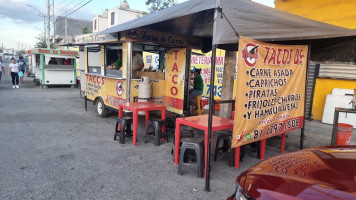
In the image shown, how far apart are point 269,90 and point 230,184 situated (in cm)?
150

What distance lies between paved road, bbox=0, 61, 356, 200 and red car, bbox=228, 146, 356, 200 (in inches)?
49.0

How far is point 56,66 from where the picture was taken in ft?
46.5

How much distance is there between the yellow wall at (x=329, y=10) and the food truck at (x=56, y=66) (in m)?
11.8

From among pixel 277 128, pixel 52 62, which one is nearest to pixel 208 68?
pixel 277 128

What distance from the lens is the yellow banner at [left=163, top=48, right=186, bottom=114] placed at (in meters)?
6.58

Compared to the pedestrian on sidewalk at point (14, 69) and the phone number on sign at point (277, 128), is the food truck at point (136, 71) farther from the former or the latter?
the pedestrian on sidewalk at point (14, 69)

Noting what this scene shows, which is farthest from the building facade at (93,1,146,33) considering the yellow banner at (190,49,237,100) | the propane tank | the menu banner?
the menu banner

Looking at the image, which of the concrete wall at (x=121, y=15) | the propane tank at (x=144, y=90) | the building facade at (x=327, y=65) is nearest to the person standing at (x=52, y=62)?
the propane tank at (x=144, y=90)

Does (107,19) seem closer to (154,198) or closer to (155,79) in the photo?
(155,79)

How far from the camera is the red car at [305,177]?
164cm

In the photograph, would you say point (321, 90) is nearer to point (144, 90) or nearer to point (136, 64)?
point (144, 90)

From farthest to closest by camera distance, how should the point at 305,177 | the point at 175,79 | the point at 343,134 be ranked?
1. the point at 175,79
2. the point at 343,134
3. the point at 305,177

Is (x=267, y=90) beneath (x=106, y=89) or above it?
above

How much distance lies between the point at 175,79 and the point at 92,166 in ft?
11.4
